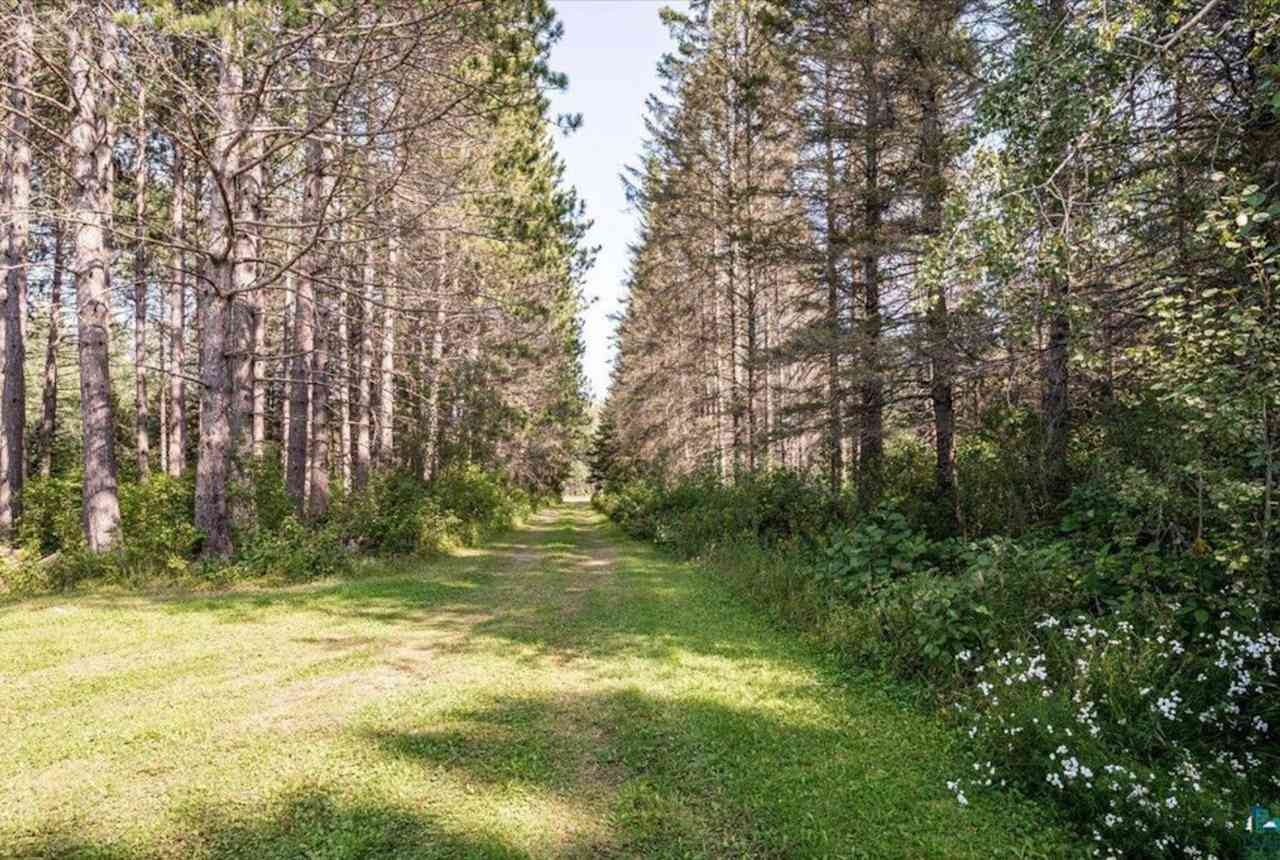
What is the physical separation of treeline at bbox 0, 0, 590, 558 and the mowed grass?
455cm

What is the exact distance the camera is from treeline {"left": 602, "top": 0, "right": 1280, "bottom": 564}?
164 inches

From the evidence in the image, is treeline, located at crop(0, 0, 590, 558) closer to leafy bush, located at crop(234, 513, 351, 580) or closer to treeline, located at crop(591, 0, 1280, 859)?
leafy bush, located at crop(234, 513, 351, 580)

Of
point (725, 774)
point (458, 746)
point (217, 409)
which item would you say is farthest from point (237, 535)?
point (725, 774)

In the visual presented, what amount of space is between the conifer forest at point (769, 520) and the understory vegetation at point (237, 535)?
0.29 ft

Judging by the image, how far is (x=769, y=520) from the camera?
12578 mm

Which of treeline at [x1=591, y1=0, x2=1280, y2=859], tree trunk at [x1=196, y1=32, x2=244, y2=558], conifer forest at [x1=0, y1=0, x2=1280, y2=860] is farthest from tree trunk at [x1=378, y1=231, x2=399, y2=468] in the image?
treeline at [x1=591, y1=0, x2=1280, y2=859]

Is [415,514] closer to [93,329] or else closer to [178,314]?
[93,329]

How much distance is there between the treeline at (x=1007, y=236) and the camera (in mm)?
4168

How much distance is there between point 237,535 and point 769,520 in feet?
31.0

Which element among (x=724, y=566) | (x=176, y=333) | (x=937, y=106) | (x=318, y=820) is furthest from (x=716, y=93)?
(x=318, y=820)

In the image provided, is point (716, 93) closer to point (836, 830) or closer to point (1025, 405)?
point (1025, 405)

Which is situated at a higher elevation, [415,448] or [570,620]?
[415,448]

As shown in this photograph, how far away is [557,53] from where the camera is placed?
8.81 metres

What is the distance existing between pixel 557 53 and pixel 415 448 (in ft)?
39.9
